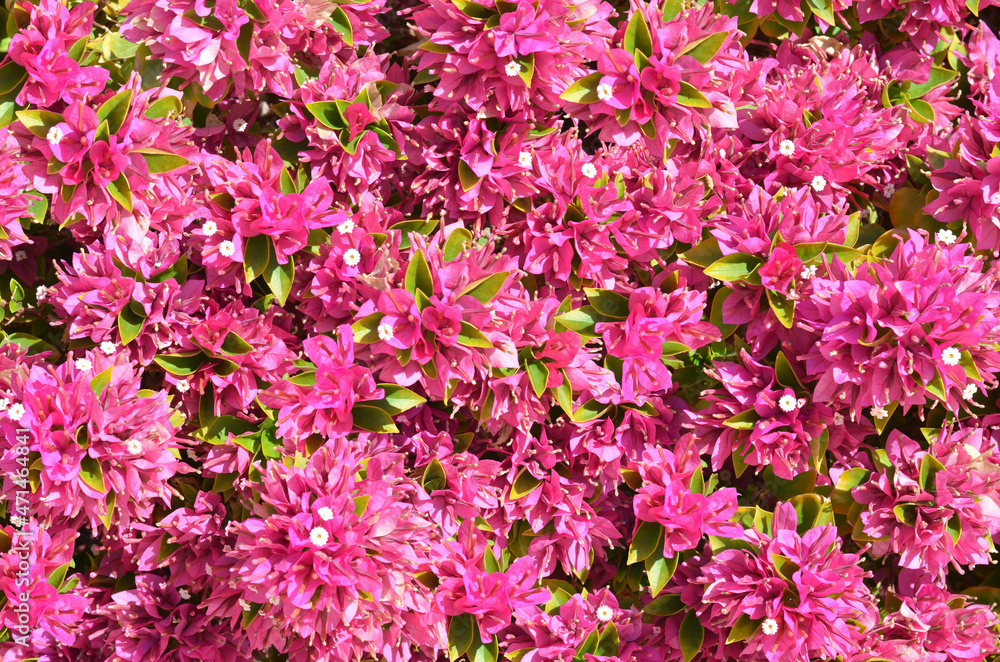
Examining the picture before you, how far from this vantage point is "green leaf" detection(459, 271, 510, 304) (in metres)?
1.67

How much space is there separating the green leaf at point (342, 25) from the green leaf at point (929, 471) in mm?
1666

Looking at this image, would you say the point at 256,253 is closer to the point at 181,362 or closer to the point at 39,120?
the point at 181,362

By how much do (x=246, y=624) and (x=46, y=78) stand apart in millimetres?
1291

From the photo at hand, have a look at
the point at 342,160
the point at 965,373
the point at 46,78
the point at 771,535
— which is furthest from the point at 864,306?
the point at 46,78

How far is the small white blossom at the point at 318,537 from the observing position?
1569mm

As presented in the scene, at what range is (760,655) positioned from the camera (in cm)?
190

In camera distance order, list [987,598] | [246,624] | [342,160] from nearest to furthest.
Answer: [246,624]
[342,160]
[987,598]

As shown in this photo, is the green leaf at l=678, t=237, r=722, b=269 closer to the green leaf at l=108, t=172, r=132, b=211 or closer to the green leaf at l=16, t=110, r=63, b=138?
the green leaf at l=108, t=172, r=132, b=211

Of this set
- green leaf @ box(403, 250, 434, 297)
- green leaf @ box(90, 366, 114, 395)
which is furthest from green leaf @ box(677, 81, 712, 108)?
green leaf @ box(90, 366, 114, 395)

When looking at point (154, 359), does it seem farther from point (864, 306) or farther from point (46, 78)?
point (864, 306)

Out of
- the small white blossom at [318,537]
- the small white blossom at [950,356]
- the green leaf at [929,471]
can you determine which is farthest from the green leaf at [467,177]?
the green leaf at [929,471]

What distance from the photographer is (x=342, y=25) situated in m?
1.93

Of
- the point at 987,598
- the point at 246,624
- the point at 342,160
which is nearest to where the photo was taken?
the point at 246,624

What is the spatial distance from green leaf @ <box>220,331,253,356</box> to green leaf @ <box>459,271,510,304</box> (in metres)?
0.51
